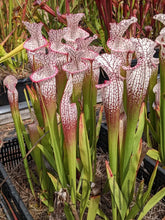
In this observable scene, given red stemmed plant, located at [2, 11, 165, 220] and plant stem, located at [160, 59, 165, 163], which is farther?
plant stem, located at [160, 59, 165, 163]

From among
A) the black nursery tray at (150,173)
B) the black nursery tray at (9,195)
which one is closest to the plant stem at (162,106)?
the black nursery tray at (150,173)

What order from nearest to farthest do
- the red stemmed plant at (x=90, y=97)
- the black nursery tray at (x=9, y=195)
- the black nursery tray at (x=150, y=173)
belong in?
the red stemmed plant at (x=90, y=97), the black nursery tray at (x=9, y=195), the black nursery tray at (x=150, y=173)

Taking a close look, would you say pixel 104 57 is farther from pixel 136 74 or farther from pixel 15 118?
pixel 15 118

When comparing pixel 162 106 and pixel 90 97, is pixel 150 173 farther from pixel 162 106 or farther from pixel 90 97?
pixel 90 97

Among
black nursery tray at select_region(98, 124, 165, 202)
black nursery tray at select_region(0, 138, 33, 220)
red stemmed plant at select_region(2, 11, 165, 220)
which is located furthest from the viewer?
black nursery tray at select_region(98, 124, 165, 202)

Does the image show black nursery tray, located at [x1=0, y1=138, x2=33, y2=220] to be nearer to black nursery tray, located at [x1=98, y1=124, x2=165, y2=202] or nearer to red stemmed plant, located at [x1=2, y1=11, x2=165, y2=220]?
red stemmed plant, located at [x1=2, y1=11, x2=165, y2=220]

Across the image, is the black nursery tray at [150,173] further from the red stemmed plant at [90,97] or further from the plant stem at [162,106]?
the red stemmed plant at [90,97]

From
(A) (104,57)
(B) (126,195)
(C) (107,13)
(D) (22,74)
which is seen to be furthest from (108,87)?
(D) (22,74)

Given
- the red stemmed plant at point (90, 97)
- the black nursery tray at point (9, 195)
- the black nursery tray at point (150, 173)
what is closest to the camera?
the red stemmed plant at point (90, 97)

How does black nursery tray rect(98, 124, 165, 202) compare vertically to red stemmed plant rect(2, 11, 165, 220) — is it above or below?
below

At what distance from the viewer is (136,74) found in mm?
580

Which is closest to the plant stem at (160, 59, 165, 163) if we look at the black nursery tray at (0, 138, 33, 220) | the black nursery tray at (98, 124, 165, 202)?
the black nursery tray at (98, 124, 165, 202)

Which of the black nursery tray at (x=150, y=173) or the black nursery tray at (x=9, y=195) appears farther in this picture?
the black nursery tray at (x=150, y=173)

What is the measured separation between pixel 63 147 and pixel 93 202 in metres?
0.20
